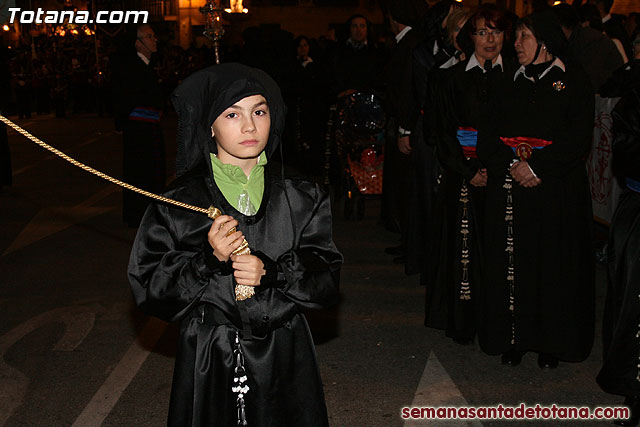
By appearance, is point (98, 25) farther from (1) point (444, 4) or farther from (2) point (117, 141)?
(1) point (444, 4)

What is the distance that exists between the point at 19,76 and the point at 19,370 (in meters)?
19.5

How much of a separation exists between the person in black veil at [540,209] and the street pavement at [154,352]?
0.28m

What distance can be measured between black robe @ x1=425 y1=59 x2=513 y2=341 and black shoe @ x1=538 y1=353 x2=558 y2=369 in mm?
548

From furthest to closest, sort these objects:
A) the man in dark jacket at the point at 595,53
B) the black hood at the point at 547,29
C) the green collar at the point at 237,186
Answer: the man in dark jacket at the point at 595,53, the black hood at the point at 547,29, the green collar at the point at 237,186

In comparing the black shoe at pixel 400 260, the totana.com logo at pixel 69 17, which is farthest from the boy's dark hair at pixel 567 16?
the totana.com logo at pixel 69 17

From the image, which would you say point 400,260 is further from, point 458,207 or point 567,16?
point 567,16

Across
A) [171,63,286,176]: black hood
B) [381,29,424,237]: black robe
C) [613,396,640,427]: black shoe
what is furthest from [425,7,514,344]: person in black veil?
[171,63,286,176]: black hood

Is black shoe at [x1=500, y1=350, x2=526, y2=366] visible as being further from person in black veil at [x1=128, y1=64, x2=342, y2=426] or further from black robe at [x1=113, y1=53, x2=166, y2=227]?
black robe at [x1=113, y1=53, x2=166, y2=227]

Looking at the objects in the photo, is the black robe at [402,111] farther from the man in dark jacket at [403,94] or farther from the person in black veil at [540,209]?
the person in black veil at [540,209]

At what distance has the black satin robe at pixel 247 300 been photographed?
3092 millimetres

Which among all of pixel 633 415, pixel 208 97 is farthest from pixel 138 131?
pixel 208 97

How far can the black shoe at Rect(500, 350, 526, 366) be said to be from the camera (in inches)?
215

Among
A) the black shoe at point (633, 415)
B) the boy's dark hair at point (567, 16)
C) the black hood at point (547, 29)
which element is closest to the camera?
the black shoe at point (633, 415)

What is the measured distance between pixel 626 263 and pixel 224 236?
8.46 ft
